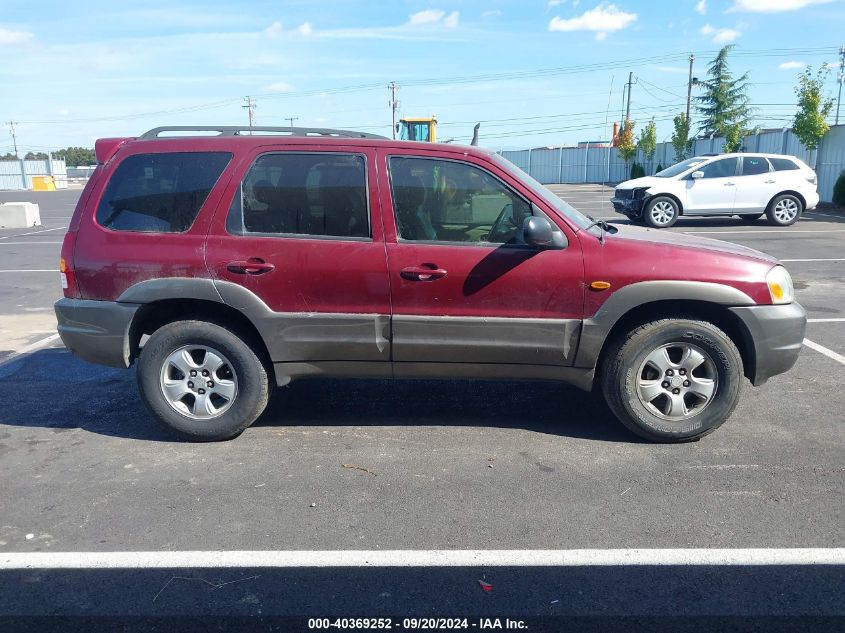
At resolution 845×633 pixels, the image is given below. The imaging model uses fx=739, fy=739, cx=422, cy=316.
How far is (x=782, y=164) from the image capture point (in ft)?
58.1

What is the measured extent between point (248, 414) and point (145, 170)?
1666mm

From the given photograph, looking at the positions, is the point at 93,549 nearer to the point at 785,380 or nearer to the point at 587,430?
the point at 587,430

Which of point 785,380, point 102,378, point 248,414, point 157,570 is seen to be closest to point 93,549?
point 157,570

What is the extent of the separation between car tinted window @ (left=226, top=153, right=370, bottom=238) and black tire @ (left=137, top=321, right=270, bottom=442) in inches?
27.1

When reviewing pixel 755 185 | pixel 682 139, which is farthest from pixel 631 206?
pixel 682 139

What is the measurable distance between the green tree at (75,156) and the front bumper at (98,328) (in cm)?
11658

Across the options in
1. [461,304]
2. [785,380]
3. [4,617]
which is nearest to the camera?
[4,617]

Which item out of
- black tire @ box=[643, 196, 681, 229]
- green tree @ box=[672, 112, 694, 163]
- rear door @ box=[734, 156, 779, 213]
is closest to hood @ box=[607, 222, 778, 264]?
black tire @ box=[643, 196, 681, 229]

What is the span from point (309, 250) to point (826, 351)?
16.4ft

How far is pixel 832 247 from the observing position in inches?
547

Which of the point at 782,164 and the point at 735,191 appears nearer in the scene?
the point at 735,191

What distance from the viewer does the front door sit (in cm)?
443

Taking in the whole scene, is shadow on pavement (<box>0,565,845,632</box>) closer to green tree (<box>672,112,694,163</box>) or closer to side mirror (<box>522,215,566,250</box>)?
side mirror (<box>522,215,566,250</box>)

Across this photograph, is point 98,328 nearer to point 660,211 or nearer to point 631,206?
point 660,211
